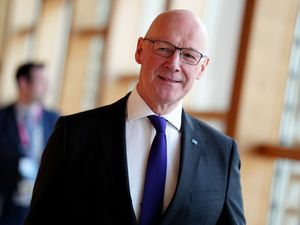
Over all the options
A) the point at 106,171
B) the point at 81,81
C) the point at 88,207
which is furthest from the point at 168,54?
the point at 81,81

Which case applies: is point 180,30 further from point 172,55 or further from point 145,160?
point 145,160

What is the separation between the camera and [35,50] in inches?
427

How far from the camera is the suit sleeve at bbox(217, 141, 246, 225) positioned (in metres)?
2.14

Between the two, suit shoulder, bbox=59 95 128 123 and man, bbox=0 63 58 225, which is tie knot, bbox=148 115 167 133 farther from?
man, bbox=0 63 58 225

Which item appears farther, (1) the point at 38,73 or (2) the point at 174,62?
(1) the point at 38,73

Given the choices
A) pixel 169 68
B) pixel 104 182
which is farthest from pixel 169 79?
pixel 104 182

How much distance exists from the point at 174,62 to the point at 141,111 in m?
0.22

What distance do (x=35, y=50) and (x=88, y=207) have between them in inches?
360

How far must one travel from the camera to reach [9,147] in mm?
4473

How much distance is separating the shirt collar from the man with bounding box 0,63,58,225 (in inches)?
93.7

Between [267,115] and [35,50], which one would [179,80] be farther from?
[35,50]

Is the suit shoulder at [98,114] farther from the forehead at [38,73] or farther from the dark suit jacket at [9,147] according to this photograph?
the forehead at [38,73]

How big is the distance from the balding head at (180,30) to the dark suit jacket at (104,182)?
0.97ft

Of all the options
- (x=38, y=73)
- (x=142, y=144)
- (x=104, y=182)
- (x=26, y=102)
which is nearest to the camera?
(x=104, y=182)
